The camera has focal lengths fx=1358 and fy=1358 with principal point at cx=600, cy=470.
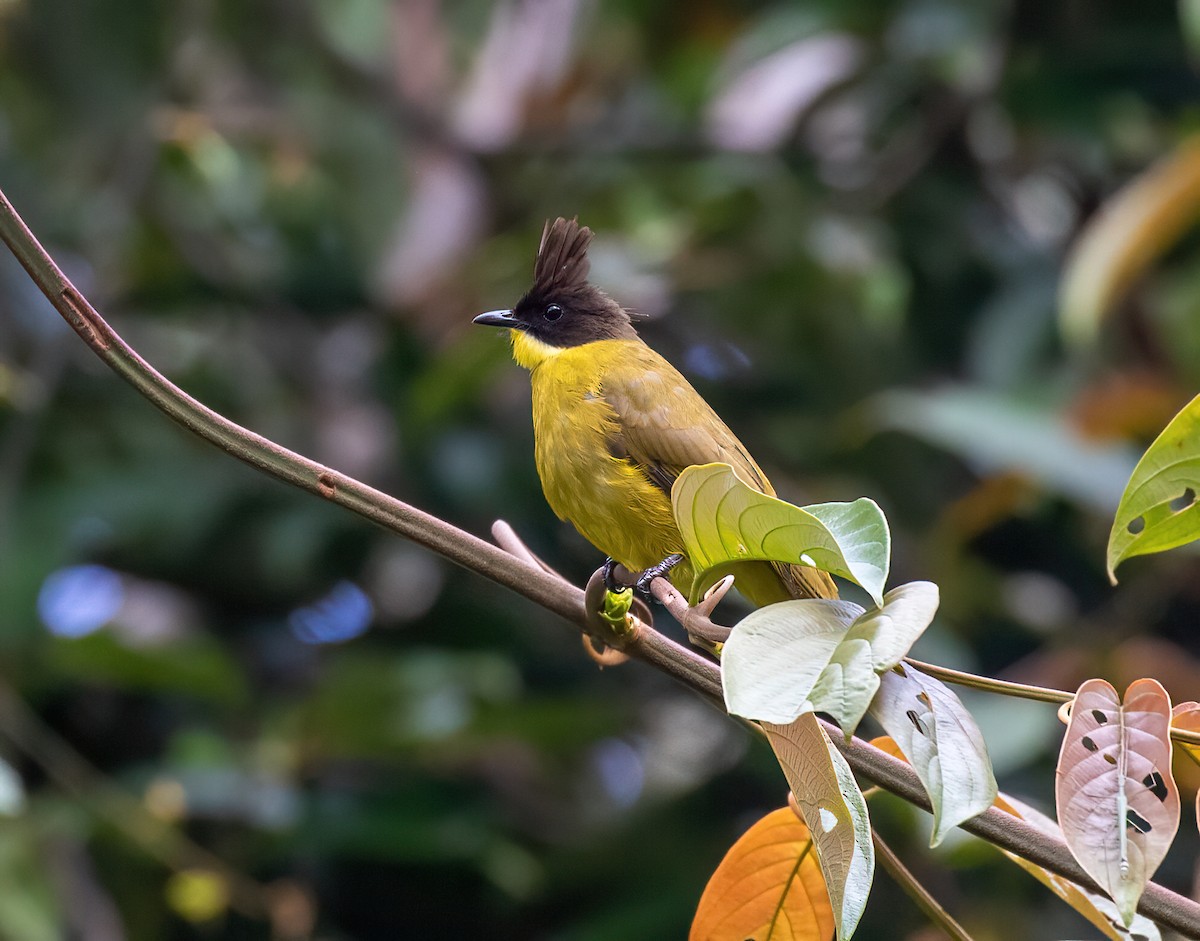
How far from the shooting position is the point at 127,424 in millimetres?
4289

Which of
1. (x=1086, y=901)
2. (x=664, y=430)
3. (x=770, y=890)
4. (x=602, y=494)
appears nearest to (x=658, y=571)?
(x=602, y=494)

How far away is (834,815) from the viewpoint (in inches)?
37.5

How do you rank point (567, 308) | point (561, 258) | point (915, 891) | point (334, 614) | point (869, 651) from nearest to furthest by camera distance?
point (869, 651) → point (915, 891) → point (561, 258) → point (567, 308) → point (334, 614)

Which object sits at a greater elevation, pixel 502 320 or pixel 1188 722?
pixel 502 320

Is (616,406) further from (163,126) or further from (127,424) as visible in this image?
(127,424)

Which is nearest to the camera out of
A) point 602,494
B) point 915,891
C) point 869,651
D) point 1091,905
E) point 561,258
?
point 869,651

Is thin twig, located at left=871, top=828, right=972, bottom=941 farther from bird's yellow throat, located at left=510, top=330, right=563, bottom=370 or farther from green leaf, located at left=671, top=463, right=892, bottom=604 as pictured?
bird's yellow throat, located at left=510, top=330, right=563, bottom=370

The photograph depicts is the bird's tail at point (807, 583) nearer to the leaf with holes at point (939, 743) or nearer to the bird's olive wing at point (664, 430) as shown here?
the bird's olive wing at point (664, 430)

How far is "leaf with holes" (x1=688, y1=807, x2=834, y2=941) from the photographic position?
1149mm

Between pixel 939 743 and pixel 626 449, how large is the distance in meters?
1.10

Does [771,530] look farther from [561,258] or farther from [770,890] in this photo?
[561,258]

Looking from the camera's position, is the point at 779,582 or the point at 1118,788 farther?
the point at 779,582

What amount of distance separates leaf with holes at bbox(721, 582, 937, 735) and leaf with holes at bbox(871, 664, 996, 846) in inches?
2.0

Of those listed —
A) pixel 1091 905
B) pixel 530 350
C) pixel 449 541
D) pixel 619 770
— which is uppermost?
pixel 530 350
